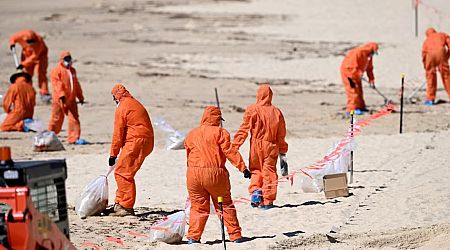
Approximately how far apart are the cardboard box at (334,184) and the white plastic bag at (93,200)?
268 centimetres

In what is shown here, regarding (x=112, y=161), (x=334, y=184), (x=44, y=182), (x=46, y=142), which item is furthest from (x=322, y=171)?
(x=44, y=182)

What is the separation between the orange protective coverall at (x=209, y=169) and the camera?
10844mm

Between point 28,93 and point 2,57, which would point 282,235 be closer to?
point 28,93

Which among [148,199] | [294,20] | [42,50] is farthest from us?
[294,20]

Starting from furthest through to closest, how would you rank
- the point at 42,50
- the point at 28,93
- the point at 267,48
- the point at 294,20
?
the point at 294,20, the point at 267,48, the point at 42,50, the point at 28,93

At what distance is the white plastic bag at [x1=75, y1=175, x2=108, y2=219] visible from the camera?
12531 millimetres

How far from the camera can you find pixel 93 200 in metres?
12.5

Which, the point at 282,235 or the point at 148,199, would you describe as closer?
the point at 282,235

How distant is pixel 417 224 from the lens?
1177 cm

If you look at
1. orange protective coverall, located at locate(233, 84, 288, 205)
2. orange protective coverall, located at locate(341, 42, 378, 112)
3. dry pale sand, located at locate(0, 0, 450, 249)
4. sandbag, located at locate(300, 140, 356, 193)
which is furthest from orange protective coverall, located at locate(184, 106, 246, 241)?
orange protective coverall, located at locate(341, 42, 378, 112)

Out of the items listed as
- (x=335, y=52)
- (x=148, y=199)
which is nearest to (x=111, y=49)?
(x=335, y=52)

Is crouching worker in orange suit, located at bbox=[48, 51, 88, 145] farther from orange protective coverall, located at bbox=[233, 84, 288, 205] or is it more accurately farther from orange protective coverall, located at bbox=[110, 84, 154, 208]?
orange protective coverall, located at bbox=[233, 84, 288, 205]

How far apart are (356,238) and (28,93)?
393 inches

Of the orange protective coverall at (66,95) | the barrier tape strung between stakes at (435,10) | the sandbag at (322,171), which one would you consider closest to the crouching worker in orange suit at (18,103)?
the orange protective coverall at (66,95)
